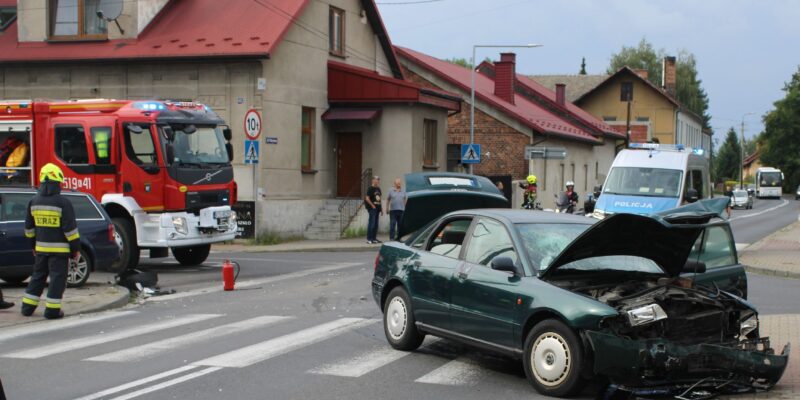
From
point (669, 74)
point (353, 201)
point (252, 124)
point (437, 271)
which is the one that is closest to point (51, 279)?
point (437, 271)

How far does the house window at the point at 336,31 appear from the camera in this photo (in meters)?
32.5

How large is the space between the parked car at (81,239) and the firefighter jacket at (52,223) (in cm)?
324

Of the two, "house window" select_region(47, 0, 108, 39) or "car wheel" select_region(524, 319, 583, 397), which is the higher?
"house window" select_region(47, 0, 108, 39)

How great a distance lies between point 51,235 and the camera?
41.5ft

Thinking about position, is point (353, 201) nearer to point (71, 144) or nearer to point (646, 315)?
point (71, 144)

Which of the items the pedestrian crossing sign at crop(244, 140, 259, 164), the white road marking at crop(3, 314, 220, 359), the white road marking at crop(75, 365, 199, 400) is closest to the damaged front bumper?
the white road marking at crop(75, 365, 199, 400)

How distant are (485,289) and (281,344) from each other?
9.10 ft

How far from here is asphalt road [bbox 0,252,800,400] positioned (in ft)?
27.3

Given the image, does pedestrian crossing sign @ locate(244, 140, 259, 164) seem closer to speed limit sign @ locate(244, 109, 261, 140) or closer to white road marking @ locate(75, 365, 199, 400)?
speed limit sign @ locate(244, 109, 261, 140)

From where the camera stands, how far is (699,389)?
26.2 feet

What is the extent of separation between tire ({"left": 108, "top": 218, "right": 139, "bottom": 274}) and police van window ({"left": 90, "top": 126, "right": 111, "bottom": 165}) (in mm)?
1171

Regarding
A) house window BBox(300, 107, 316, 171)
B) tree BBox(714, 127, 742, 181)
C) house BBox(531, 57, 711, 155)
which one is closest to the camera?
house window BBox(300, 107, 316, 171)

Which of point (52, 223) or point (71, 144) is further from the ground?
point (71, 144)

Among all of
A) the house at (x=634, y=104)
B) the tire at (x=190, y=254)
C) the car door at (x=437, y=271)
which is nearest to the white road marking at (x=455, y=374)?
the car door at (x=437, y=271)
